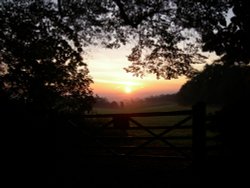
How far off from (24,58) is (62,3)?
4.29 metres

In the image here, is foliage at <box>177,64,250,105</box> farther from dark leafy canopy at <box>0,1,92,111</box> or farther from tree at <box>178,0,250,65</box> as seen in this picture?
tree at <box>178,0,250,65</box>

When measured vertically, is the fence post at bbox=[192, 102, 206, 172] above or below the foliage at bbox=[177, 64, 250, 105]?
below

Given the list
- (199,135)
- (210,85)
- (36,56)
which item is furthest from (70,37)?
(210,85)

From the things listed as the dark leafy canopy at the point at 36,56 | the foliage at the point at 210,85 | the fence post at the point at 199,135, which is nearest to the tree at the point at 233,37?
the fence post at the point at 199,135

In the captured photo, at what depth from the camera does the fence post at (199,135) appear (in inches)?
412

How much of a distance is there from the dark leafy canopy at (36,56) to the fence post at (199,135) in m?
12.0

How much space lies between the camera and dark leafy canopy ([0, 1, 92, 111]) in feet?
68.4

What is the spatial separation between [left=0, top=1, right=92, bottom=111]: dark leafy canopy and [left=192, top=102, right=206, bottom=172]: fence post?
39.5ft

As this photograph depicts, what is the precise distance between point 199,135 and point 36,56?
43.9 feet

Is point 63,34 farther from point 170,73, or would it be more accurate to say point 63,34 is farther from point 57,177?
point 57,177

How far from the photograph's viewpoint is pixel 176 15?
2134 centimetres

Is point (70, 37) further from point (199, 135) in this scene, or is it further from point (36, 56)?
point (199, 135)

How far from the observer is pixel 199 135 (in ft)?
34.8

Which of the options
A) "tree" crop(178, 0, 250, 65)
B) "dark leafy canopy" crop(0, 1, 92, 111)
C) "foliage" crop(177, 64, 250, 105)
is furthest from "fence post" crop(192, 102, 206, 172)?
"foliage" crop(177, 64, 250, 105)
